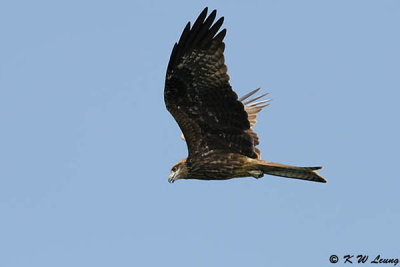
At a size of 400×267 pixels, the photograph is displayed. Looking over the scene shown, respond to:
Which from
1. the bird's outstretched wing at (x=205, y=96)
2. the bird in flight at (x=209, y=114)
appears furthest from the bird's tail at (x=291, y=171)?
the bird's outstretched wing at (x=205, y=96)

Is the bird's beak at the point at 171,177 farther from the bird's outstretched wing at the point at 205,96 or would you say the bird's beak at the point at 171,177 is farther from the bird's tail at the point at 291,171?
the bird's tail at the point at 291,171

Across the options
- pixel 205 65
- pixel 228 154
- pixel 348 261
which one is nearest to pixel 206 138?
pixel 228 154

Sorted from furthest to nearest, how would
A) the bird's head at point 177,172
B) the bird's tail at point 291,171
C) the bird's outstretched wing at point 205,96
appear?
the bird's head at point 177,172
the bird's tail at point 291,171
the bird's outstretched wing at point 205,96

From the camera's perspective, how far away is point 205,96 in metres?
11.9

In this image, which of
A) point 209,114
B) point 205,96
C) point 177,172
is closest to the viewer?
point 205,96

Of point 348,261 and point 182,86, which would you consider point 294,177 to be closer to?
point 348,261

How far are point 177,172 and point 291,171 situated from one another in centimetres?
195

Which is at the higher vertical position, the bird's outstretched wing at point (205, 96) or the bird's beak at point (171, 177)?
the bird's outstretched wing at point (205, 96)

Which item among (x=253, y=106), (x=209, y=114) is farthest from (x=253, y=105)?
(x=209, y=114)

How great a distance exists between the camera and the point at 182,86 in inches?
468

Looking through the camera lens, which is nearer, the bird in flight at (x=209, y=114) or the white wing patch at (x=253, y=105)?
the bird in flight at (x=209, y=114)

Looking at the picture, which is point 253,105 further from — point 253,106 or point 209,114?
point 209,114

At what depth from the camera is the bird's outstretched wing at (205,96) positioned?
38.2 ft

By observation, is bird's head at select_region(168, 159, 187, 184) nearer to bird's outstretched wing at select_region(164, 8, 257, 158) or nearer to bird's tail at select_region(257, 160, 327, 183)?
bird's outstretched wing at select_region(164, 8, 257, 158)
